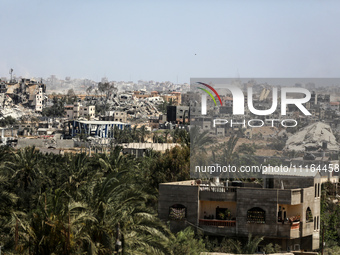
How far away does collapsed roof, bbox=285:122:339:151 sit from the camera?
43844 mm

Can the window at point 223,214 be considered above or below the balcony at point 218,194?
below

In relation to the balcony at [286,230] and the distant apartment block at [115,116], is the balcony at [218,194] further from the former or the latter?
the distant apartment block at [115,116]

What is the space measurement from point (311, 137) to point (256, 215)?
37.8ft

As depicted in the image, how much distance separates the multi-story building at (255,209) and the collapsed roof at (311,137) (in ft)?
22.3

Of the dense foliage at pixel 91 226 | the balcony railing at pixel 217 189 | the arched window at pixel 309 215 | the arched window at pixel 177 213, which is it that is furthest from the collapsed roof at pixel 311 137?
the dense foliage at pixel 91 226

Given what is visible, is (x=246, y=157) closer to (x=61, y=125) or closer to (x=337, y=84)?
(x=337, y=84)

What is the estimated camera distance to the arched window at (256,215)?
1355 inches

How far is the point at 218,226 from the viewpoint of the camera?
35094 millimetres

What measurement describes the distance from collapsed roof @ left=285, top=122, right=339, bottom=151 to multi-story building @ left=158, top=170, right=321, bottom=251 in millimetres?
6810

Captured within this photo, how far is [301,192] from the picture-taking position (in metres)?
35.2

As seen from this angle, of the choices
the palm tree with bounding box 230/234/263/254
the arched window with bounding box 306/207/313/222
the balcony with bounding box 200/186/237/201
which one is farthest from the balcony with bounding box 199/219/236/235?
the arched window with bounding box 306/207/313/222

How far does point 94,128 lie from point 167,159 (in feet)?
349

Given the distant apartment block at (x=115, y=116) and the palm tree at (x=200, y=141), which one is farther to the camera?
the distant apartment block at (x=115, y=116)

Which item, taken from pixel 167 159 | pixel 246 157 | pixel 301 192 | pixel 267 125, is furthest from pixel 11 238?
pixel 167 159
